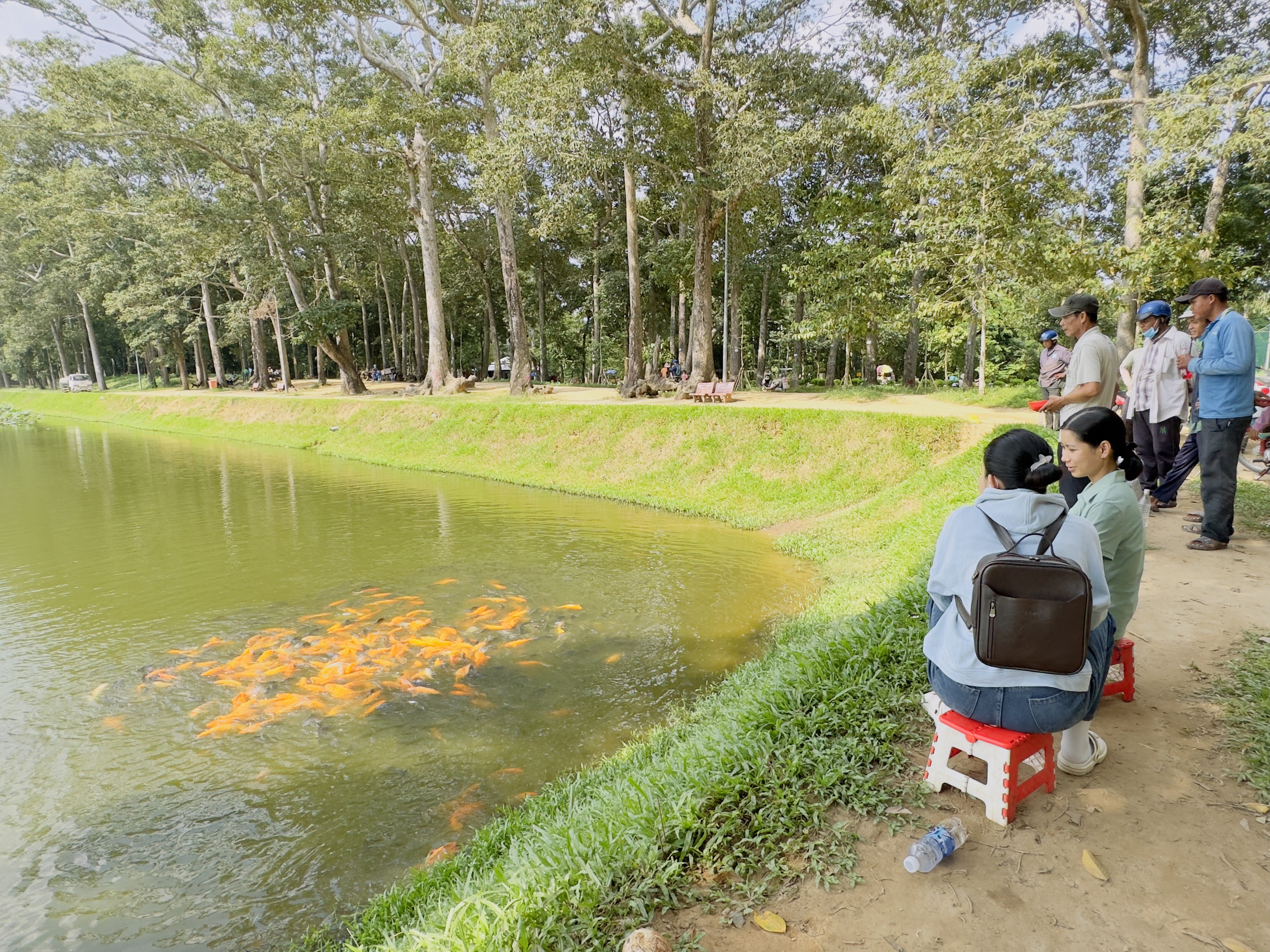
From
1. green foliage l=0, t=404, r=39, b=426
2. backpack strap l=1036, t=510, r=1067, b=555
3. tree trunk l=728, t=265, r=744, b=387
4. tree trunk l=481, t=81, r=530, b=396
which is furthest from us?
tree trunk l=728, t=265, r=744, b=387

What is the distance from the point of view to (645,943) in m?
2.19

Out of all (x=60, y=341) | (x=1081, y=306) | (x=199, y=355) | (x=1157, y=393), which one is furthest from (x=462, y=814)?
(x=60, y=341)

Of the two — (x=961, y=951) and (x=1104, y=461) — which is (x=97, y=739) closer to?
(x=961, y=951)

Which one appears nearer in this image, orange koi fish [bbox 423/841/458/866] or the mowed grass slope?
orange koi fish [bbox 423/841/458/866]

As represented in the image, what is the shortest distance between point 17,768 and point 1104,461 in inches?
278

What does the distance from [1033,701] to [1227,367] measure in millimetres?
4537

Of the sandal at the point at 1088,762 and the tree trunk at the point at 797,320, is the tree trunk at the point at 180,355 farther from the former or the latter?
the sandal at the point at 1088,762

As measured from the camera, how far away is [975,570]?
8.21 feet

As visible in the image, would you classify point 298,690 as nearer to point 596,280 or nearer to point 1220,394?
point 1220,394

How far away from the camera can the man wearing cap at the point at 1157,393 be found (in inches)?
250

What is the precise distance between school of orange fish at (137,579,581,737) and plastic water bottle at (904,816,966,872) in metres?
3.69

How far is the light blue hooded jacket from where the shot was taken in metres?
2.52

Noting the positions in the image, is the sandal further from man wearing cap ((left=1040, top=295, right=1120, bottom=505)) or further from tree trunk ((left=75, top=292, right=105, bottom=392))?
tree trunk ((left=75, top=292, right=105, bottom=392))

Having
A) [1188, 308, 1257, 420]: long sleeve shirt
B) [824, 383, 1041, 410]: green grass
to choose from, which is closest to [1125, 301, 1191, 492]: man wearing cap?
[1188, 308, 1257, 420]: long sleeve shirt
